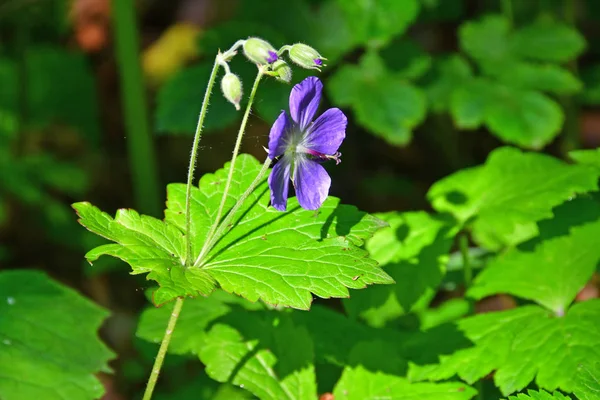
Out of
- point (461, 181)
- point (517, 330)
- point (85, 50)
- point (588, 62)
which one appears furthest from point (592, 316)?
point (85, 50)

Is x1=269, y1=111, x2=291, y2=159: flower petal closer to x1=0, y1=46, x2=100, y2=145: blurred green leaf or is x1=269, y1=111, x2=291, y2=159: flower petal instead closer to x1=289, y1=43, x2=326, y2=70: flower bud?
x1=289, y1=43, x2=326, y2=70: flower bud

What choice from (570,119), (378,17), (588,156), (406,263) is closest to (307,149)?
(406,263)

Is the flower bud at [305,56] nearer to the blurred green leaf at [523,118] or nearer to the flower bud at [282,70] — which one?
the flower bud at [282,70]

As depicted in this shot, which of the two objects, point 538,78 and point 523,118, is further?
point 538,78

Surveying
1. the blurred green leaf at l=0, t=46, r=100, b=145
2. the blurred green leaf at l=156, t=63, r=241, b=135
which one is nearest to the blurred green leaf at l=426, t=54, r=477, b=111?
the blurred green leaf at l=156, t=63, r=241, b=135

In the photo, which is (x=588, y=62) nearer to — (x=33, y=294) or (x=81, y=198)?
(x=81, y=198)

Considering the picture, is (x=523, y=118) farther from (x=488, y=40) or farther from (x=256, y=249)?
(x=256, y=249)
